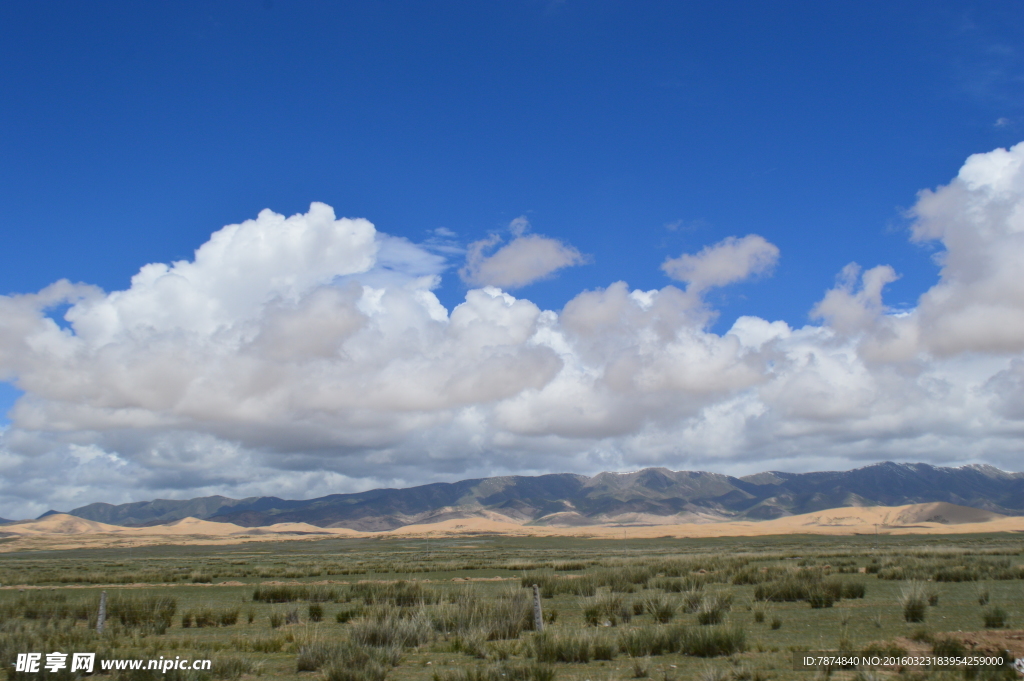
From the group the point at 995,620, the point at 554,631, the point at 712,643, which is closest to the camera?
the point at 712,643

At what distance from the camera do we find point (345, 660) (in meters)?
12.0

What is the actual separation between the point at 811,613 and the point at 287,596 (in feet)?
62.3

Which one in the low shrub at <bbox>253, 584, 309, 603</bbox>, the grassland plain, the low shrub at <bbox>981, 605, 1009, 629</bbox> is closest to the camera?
the grassland plain

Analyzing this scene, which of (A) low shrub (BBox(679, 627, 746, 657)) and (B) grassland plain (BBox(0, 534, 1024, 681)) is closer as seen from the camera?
(B) grassland plain (BBox(0, 534, 1024, 681))

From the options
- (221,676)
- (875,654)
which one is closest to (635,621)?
(875,654)

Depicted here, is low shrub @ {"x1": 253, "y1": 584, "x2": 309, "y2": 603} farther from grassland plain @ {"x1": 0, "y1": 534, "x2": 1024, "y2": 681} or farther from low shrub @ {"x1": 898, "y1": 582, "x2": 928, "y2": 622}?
low shrub @ {"x1": 898, "y1": 582, "x2": 928, "y2": 622}

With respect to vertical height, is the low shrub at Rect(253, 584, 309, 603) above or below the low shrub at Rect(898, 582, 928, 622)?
below

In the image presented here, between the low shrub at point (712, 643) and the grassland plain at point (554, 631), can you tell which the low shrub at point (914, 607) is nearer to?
the grassland plain at point (554, 631)

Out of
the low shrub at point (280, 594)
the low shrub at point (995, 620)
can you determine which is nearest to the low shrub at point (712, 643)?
the low shrub at point (995, 620)

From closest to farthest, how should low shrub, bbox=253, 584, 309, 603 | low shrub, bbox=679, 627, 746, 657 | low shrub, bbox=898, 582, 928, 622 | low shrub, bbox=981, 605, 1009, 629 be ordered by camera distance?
low shrub, bbox=679, 627, 746, 657 → low shrub, bbox=981, 605, 1009, 629 → low shrub, bbox=898, 582, 928, 622 → low shrub, bbox=253, 584, 309, 603

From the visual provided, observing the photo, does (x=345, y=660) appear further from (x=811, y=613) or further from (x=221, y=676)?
(x=811, y=613)

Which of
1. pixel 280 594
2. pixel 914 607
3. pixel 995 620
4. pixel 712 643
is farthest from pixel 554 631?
pixel 280 594

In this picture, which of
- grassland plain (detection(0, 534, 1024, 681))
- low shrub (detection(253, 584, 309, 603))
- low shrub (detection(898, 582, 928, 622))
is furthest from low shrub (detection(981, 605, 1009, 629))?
low shrub (detection(253, 584, 309, 603))

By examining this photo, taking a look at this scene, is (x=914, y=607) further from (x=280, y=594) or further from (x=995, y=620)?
(x=280, y=594)
